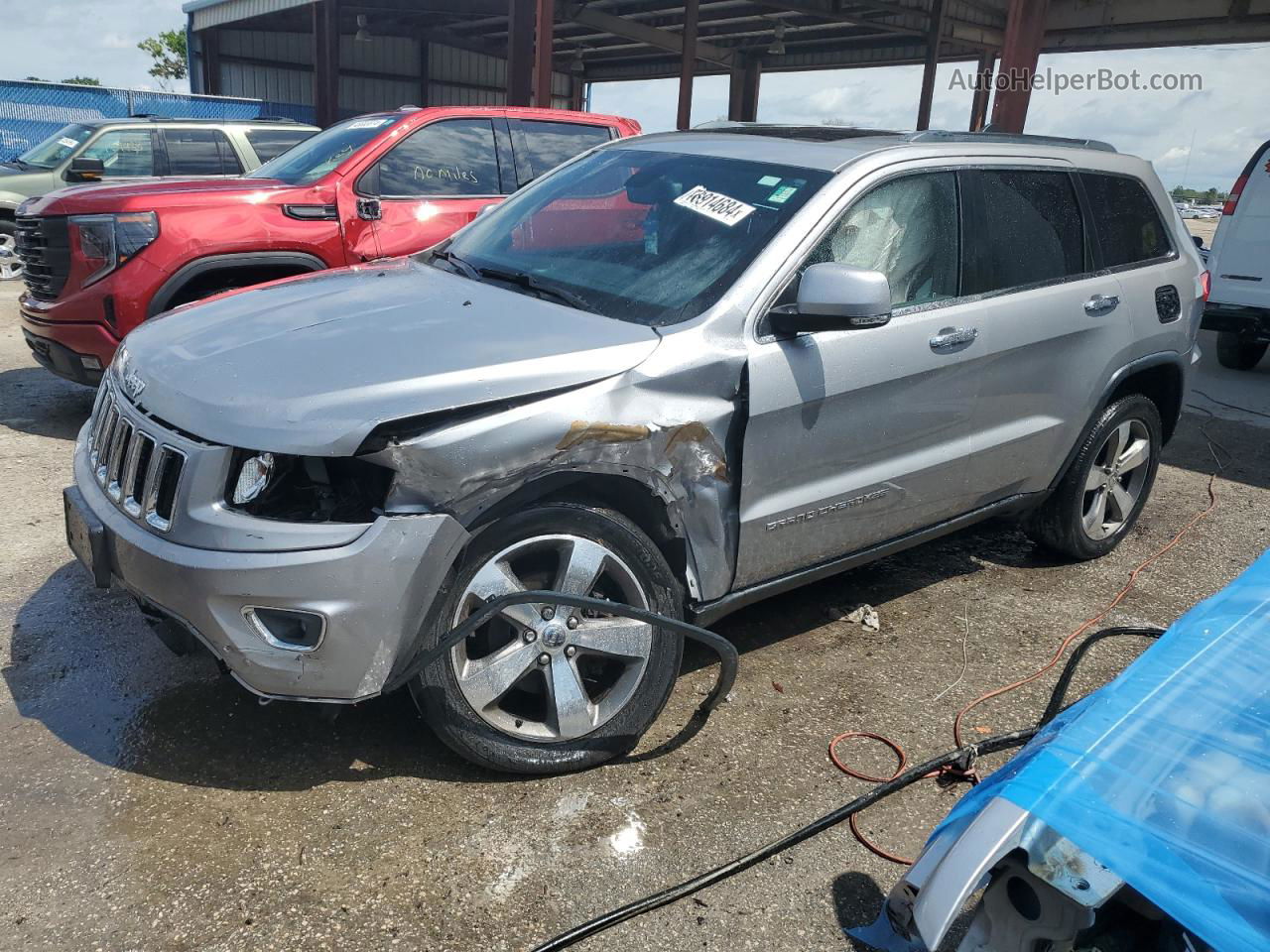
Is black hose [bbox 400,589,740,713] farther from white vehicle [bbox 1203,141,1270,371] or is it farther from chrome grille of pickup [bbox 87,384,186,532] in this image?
white vehicle [bbox 1203,141,1270,371]

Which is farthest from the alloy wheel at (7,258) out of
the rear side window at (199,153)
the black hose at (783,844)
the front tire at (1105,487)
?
the black hose at (783,844)

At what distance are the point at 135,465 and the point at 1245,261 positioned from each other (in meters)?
9.22

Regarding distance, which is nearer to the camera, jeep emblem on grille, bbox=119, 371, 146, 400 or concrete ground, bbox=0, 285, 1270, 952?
concrete ground, bbox=0, 285, 1270, 952

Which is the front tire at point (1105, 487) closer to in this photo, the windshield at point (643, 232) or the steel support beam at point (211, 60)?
the windshield at point (643, 232)

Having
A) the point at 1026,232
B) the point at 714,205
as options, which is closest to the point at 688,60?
the point at 1026,232

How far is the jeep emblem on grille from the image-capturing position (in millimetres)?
2832

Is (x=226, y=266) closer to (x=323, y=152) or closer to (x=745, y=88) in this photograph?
(x=323, y=152)

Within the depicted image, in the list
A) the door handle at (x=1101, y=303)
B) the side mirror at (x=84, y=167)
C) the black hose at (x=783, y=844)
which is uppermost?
the door handle at (x=1101, y=303)

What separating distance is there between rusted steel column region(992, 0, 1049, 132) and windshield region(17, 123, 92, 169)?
10.7 m

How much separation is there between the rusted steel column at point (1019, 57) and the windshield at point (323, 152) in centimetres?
911

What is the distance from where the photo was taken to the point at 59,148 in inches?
456

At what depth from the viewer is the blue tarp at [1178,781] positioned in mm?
1525

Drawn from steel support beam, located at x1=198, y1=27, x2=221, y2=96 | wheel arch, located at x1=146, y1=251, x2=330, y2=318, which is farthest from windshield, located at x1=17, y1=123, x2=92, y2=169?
steel support beam, located at x1=198, y1=27, x2=221, y2=96

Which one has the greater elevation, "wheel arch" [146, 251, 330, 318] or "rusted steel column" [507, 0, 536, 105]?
"rusted steel column" [507, 0, 536, 105]
